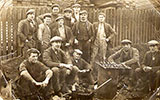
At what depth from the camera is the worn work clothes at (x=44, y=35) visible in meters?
3.98

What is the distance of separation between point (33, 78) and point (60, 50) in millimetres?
590

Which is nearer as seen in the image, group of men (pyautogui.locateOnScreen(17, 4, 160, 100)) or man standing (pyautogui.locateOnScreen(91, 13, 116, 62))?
group of men (pyautogui.locateOnScreen(17, 4, 160, 100))

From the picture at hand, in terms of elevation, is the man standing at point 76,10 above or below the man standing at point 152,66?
above

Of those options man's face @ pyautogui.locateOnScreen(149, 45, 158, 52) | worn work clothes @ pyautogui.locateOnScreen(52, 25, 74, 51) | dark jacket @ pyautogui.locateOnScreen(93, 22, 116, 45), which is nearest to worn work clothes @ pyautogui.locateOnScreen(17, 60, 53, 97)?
worn work clothes @ pyautogui.locateOnScreen(52, 25, 74, 51)

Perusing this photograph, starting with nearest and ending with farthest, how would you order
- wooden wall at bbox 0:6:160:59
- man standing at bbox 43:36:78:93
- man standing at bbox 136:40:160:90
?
wooden wall at bbox 0:6:160:59, man standing at bbox 43:36:78:93, man standing at bbox 136:40:160:90

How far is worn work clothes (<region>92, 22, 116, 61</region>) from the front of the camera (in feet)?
13.5

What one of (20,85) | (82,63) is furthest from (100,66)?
(20,85)

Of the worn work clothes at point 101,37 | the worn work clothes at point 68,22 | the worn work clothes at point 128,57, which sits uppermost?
the worn work clothes at point 68,22

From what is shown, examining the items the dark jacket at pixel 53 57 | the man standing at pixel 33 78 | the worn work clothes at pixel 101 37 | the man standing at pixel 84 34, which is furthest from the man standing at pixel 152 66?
the man standing at pixel 33 78

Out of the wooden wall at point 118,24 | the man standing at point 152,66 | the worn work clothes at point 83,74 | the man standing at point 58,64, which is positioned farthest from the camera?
the man standing at point 152,66

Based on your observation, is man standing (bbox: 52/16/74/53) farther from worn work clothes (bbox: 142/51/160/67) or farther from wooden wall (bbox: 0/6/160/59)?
worn work clothes (bbox: 142/51/160/67)

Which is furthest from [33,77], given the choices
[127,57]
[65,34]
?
[127,57]

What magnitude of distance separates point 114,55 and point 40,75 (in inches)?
47.6

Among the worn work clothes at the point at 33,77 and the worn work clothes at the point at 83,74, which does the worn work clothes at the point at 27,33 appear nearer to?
the worn work clothes at the point at 33,77
